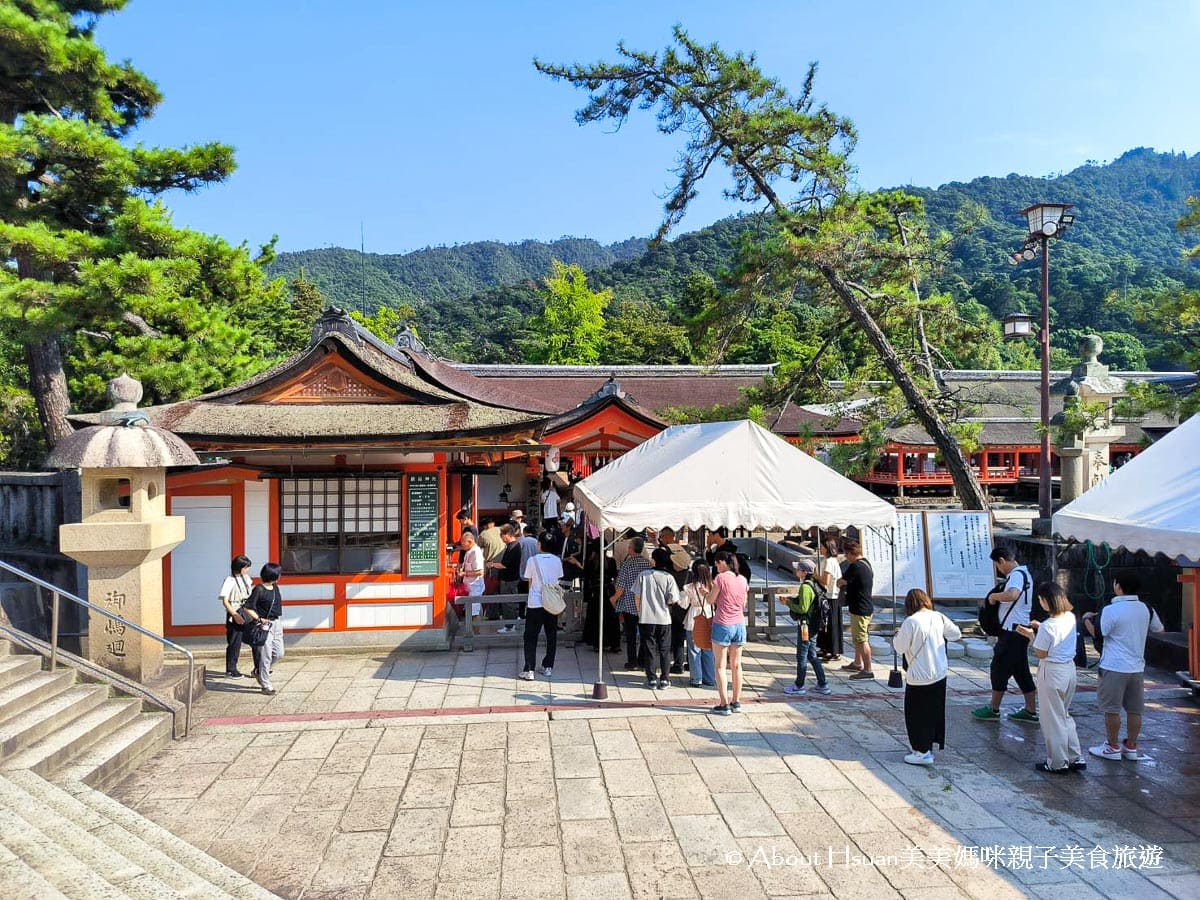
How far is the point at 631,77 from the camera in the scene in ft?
41.6

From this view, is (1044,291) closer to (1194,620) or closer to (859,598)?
(1194,620)

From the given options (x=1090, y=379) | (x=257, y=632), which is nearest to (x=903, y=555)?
(x=257, y=632)

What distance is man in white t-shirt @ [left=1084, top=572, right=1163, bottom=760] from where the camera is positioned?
21.9 feet

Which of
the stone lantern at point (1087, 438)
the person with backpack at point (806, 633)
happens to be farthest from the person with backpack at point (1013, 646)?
the stone lantern at point (1087, 438)

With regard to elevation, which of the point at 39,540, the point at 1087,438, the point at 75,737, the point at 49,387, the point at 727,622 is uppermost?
the point at 49,387

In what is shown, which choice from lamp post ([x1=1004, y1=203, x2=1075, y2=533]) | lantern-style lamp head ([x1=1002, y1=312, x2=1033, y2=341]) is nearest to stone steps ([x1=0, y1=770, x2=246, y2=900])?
lamp post ([x1=1004, y1=203, x2=1075, y2=533])

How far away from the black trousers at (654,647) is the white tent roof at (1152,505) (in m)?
4.40

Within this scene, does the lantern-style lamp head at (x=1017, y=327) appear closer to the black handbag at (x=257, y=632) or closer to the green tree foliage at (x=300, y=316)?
the black handbag at (x=257, y=632)

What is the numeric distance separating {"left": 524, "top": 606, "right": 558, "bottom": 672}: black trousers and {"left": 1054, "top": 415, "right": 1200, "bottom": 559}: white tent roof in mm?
5750

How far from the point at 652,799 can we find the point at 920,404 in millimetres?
9841

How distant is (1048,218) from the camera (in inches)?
514

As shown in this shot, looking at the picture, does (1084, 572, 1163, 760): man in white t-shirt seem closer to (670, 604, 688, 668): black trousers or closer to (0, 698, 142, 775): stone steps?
(670, 604, 688, 668): black trousers

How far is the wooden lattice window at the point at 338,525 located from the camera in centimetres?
1105

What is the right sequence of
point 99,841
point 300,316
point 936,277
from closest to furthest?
point 99,841 < point 936,277 < point 300,316
